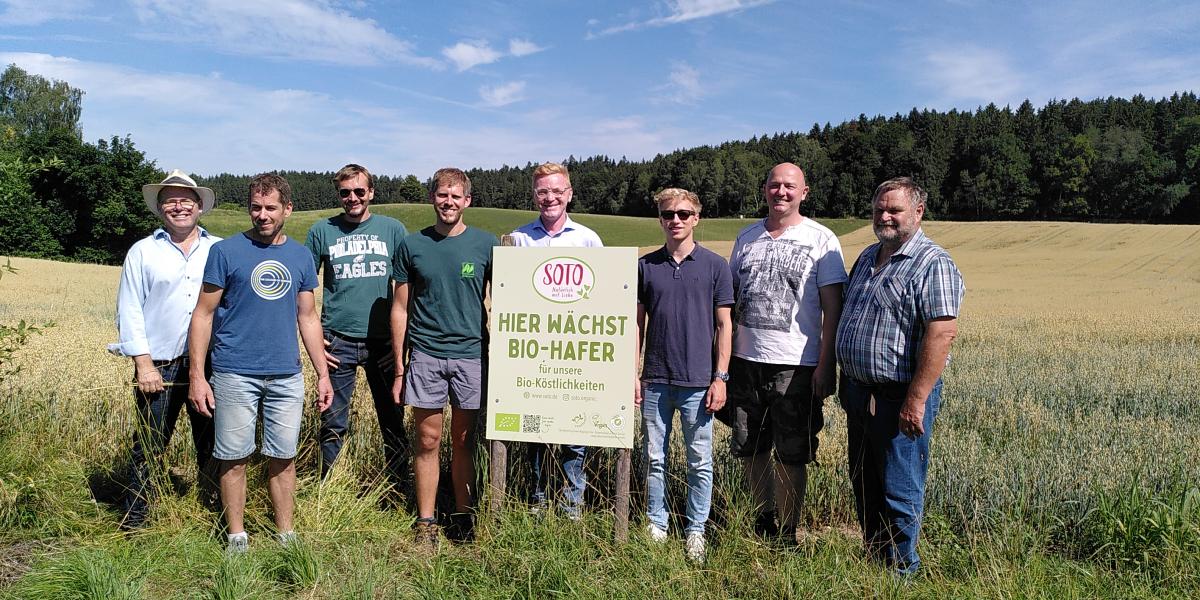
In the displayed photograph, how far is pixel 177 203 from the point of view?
166 inches

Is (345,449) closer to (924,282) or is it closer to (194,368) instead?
(194,368)

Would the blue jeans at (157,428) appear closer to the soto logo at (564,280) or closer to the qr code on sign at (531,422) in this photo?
the qr code on sign at (531,422)

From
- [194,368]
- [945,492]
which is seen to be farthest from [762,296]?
[194,368]

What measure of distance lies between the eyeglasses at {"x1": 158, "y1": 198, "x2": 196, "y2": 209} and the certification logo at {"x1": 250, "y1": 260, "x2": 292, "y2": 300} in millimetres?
716

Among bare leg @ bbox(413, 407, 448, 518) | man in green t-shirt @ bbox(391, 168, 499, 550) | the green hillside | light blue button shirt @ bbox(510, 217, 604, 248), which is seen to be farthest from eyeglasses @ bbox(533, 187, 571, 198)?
the green hillside

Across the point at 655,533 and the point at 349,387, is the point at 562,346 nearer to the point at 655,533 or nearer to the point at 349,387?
the point at 655,533

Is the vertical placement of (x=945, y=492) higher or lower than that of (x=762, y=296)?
lower

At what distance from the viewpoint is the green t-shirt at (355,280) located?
485 cm

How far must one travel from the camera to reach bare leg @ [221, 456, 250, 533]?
402 cm

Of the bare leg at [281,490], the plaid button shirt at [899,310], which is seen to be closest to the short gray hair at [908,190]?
the plaid button shirt at [899,310]

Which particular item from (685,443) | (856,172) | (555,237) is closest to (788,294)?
(685,443)

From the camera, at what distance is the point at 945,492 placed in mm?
4449

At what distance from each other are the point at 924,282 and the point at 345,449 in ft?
12.3

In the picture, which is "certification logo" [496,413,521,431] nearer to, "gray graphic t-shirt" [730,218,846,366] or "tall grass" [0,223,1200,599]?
"tall grass" [0,223,1200,599]
